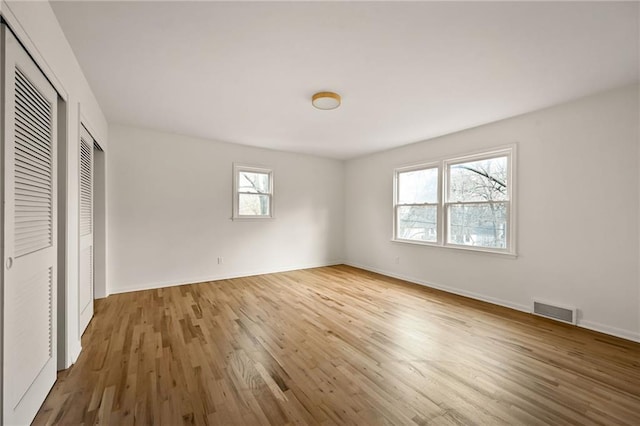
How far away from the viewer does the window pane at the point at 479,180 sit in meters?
3.82

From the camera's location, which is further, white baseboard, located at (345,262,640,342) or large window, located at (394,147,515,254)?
large window, located at (394,147,515,254)

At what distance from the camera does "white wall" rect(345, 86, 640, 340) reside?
110 inches

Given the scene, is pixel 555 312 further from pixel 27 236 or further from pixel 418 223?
pixel 27 236

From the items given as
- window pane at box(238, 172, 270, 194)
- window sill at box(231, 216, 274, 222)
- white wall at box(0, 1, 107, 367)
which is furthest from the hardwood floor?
window pane at box(238, 172, 270, 194)

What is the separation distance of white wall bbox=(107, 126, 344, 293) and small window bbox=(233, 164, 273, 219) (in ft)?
0.42

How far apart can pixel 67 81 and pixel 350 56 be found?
7.55 ft

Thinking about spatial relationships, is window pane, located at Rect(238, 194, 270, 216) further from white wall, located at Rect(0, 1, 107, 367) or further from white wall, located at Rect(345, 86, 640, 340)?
white wall, located at Rect(345, 86, 640, 340)

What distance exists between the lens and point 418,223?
4.97 m

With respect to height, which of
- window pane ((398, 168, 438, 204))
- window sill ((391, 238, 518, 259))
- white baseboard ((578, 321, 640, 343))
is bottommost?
white baseboard ((578, 321, 640, 343))

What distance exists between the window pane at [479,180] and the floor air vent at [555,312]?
55.3 inches

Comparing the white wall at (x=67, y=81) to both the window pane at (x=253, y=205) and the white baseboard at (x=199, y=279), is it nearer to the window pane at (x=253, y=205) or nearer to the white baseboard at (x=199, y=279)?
the white baseboard at (x=199, y=279)

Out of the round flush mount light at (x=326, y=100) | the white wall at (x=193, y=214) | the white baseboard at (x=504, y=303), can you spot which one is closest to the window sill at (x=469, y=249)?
the white baseboard at (x=504, y=303)

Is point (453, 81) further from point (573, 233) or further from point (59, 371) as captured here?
point (59, 371)

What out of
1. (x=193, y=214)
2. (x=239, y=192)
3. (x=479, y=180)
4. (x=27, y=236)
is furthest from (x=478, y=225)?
(x=27, y=236)
